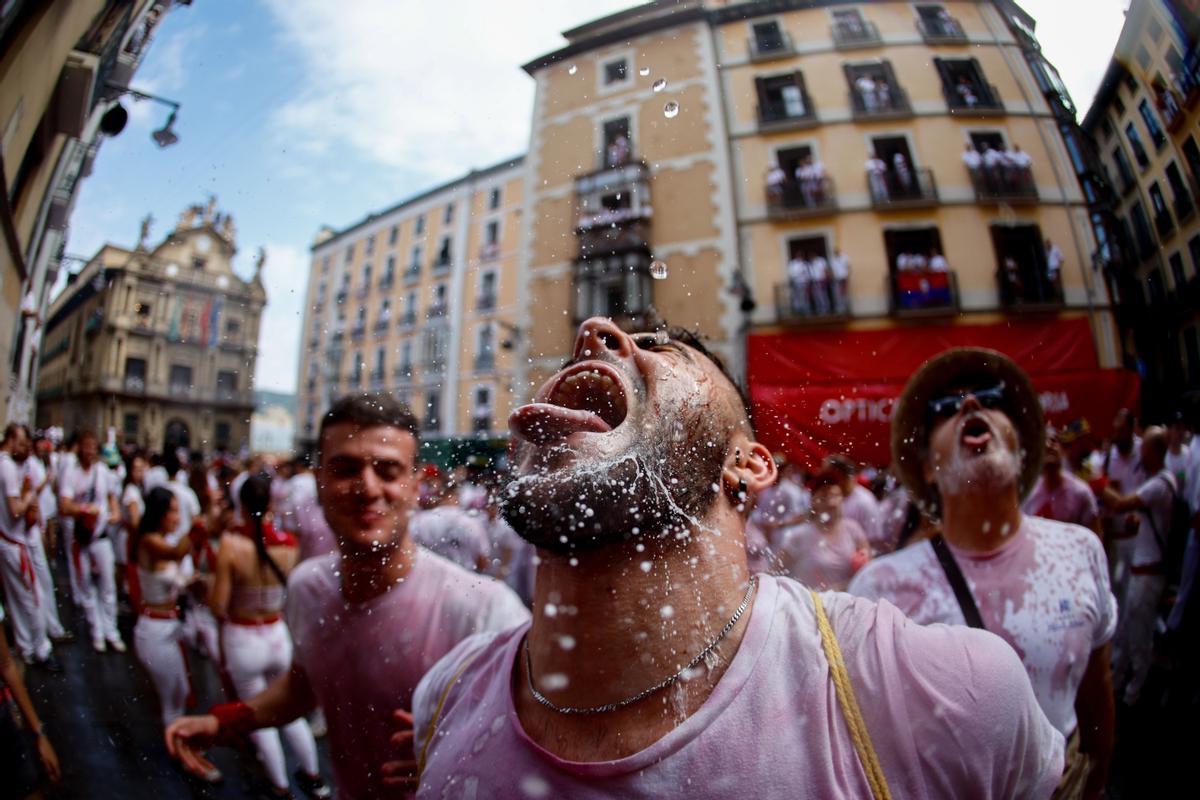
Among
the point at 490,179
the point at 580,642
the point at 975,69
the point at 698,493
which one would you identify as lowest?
the point at 580,642

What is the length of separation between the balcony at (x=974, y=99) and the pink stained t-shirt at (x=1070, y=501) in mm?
1377

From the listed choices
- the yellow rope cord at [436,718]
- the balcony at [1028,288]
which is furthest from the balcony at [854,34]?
the yellow rope cord at [436,718]

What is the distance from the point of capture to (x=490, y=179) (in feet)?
4.64

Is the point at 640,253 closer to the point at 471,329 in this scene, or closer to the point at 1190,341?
the point at 471,329

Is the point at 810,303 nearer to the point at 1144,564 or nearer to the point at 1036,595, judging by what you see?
the point at 1036,595

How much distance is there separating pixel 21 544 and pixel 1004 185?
3164 millimetres

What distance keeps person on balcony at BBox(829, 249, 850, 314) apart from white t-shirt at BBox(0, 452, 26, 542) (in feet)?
8.56

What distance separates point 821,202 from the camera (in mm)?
1237

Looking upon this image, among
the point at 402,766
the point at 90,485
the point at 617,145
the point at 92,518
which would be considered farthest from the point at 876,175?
the point at 92,518

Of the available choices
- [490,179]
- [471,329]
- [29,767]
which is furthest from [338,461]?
[29,767]

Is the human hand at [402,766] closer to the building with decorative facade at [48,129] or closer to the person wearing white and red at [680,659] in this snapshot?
the person wearing white and red at [680,659]

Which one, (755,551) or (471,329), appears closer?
(471,329)

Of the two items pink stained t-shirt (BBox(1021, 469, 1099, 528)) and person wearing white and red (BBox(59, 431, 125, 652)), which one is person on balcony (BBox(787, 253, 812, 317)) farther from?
person wearing white and red (BBox(59, 431, 125, 652))

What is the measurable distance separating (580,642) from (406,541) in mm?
1043
